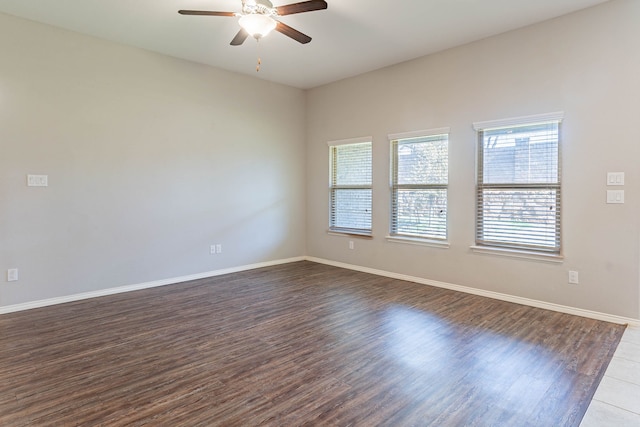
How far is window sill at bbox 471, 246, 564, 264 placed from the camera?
3671mm

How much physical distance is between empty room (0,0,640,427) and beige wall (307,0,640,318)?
0.07 feet

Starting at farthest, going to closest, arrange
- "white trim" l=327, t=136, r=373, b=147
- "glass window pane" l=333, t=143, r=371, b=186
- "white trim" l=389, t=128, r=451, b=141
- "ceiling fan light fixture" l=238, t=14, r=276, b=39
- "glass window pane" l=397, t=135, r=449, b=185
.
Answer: "glass window pane" l=333, t=143, r=371, b=186, "white trim" l=327, t=136, r=373, b=147, "glass window pane" l=397, t=135, r=449, b=185, "white trim" l=389, t=128, r=451, b=141, "ceiling fan light fixture" l=238, t=14, r=276, b=39

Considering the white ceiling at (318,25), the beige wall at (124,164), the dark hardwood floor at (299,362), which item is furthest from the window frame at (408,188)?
the beige wall at (124,164)

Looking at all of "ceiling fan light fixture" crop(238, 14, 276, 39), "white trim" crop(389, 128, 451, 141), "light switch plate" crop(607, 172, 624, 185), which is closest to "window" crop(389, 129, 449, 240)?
"white trim" crop(389, 128, 451, 141)

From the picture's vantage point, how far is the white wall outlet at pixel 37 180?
3.72m

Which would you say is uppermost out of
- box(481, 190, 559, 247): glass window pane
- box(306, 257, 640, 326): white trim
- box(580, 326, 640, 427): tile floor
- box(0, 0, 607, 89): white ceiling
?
box(0, 0, 607, 89): white ceiling

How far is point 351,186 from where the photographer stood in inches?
225

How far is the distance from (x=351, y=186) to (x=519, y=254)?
2.63m

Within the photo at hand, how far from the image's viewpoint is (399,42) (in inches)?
165

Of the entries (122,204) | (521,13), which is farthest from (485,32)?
(122,204)

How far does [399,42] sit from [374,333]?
3296mm

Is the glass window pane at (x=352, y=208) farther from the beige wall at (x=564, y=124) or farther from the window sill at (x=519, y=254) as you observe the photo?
the window sill at (x=519, y=254)

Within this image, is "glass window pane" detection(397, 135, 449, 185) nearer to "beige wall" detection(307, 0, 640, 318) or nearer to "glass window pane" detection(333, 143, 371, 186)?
"beige wall" detection(307, 0, 640, 318)

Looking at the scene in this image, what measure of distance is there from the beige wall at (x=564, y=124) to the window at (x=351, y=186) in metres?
0.27
